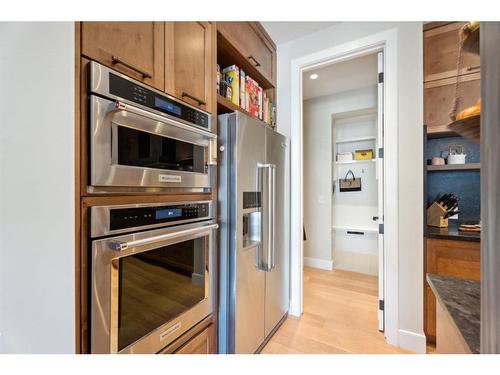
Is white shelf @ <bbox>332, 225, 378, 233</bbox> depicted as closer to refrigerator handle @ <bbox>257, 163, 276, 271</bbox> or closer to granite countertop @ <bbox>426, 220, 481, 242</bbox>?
granite countertop @ <bbox>426, 220, 481, 242</bbox>

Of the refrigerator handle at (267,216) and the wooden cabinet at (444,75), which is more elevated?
the wooden cabinet at (444,75)

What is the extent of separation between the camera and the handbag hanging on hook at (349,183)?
3464 millimetres

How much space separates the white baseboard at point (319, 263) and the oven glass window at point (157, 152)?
113 inches

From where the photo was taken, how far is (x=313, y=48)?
6.88 ft

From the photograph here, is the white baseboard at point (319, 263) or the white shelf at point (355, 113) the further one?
the white baseboard at point (319, 263)

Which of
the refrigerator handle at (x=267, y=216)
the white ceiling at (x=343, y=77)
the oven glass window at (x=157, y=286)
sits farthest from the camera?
the white ceiling at (x=343, y=77)

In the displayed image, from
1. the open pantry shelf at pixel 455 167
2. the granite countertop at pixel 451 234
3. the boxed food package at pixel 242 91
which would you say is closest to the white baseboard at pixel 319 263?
the granite countertop at pixel 451 234

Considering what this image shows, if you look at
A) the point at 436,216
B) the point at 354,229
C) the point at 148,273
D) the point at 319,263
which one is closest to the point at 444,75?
the point at 436,216

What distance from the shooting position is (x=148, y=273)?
0.99m

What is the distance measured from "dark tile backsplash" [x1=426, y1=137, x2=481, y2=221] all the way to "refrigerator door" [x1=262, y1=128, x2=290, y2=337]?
4.62ft

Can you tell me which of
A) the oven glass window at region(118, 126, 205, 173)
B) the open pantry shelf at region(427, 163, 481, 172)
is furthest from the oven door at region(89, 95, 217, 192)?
the open pantry shelf at region(427, 163, 481, 172)

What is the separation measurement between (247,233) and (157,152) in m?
0.88

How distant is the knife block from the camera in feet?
6.14

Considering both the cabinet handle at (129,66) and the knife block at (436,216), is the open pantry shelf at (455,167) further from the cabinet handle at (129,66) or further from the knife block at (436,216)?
the cabinet handle at (129,66)
